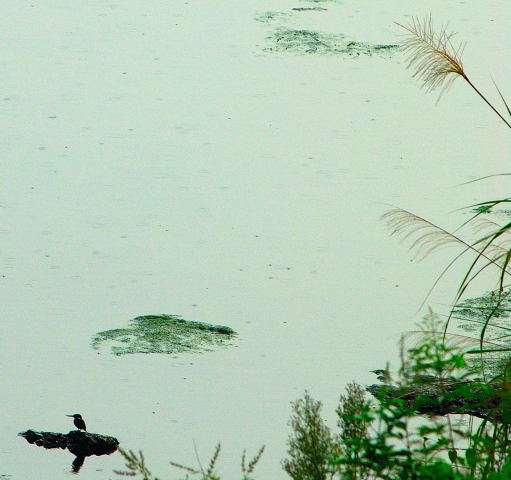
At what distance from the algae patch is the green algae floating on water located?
3572 millimetres

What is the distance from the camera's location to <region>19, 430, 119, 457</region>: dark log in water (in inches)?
155

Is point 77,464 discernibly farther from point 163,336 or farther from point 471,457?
point 471,457

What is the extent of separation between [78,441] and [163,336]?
844 millimetres

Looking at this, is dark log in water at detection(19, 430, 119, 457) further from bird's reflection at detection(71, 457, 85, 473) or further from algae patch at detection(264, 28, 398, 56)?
algae patch at detection(264, 28, 398, 56)

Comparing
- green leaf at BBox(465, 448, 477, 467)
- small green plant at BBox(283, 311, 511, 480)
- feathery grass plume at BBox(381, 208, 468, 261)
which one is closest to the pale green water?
feathery grass plume at BBox(381, 208, 468, 261)

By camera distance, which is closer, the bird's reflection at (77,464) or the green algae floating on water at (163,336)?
the bird's reflection at (77,464)

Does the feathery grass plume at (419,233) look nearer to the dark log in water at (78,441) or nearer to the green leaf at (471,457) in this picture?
the green leaf at (471,457)

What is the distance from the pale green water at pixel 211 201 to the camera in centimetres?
428

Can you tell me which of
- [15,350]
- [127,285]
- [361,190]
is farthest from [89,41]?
[15,350]

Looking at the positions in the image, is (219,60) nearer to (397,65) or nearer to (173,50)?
(173,50)

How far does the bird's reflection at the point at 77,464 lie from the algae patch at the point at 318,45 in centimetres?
454

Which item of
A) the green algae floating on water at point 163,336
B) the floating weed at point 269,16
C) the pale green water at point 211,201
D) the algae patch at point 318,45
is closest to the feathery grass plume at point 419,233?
the pale green water at point 211,201

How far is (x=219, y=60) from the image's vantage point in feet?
25.3

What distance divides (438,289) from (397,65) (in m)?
2.96
